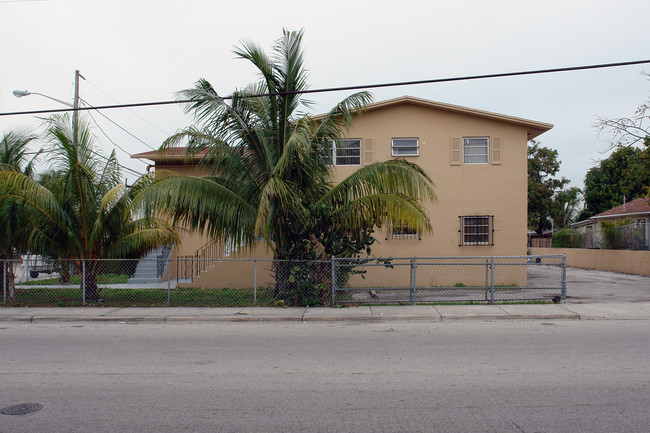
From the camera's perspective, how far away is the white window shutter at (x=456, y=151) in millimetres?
17250

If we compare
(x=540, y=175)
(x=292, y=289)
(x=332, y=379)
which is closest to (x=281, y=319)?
(x=292, y=289)

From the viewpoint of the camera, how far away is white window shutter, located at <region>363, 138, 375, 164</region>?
17422 millimetres

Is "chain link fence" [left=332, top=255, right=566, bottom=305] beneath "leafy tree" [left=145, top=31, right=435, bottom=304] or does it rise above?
beneath

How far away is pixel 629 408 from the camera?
17.0 ft

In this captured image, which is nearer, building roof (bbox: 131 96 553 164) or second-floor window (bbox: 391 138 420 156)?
building roof (bbox: 131 96 553 164)

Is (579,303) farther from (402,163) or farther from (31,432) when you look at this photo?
(31,432)

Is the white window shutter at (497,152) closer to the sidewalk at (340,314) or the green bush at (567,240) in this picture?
the sidewalk at (340,314)

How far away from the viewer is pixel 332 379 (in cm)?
644

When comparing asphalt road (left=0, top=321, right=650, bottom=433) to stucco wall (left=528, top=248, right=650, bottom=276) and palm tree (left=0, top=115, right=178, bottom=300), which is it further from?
stucco wall (left=528, top=248, right=650, bottom=276)

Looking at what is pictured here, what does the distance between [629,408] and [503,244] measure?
1236 cm

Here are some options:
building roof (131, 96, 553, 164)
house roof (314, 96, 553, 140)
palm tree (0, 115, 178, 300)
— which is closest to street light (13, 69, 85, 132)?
palm tree (0, 115, 178, 300)

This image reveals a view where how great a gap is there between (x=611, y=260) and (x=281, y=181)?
20.6 meters

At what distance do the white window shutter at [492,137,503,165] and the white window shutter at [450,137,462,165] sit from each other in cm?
117

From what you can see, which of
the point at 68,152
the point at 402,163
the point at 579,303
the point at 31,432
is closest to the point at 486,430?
the point at 31,432
